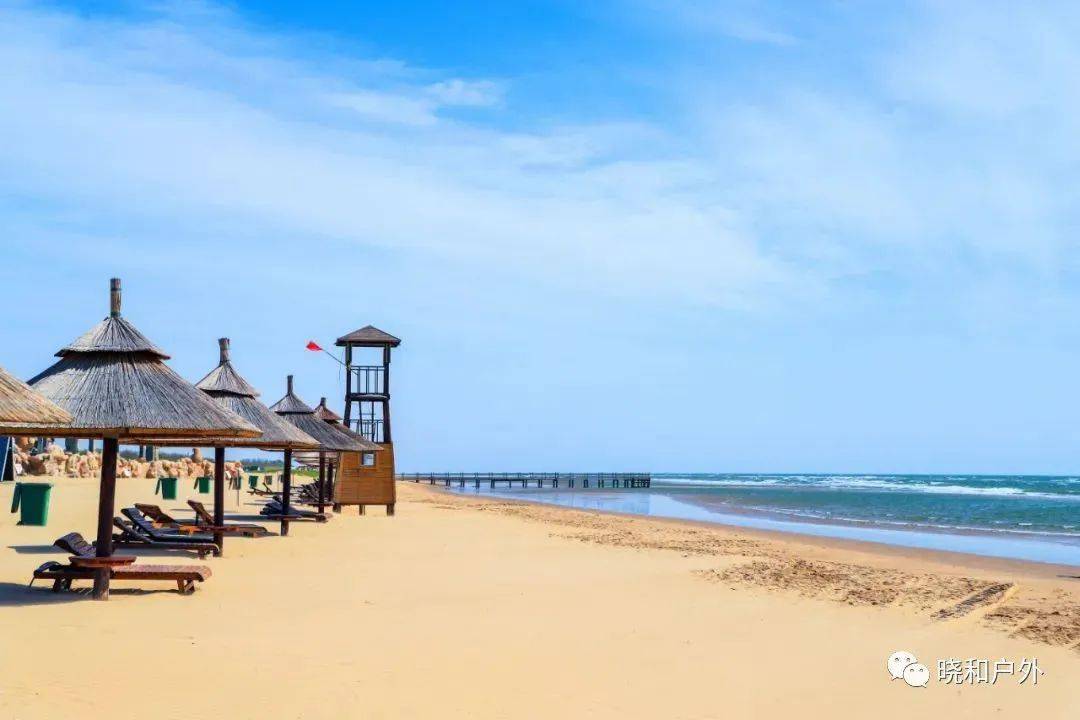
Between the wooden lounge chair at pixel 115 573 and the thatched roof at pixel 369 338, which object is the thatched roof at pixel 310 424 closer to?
the thatched roof at pixel 369 338

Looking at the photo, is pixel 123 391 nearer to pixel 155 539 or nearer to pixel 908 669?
pixel 155 539

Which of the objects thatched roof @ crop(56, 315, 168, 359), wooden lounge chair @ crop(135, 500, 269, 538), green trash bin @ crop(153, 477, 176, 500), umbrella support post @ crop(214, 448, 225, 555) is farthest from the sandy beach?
green trash bin @ crop(153, 477, 176, 500)

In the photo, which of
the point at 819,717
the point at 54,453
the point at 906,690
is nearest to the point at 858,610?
the point at 906,690

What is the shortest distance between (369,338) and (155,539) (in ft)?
38.2

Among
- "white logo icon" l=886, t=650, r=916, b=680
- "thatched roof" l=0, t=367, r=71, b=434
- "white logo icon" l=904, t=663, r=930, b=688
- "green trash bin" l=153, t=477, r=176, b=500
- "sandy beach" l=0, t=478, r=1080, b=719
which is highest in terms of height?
"thatched roof" l=0, t=367, r=71, b=434

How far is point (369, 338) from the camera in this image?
26.0 m

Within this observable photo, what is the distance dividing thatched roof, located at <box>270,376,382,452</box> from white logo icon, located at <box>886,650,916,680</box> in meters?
13.9

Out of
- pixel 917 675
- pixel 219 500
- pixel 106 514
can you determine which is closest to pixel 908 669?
pixel 917 675

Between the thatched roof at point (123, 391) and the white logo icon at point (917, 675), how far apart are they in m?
7.36

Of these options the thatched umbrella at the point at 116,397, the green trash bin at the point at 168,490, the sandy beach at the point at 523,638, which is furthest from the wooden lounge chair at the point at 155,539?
the green trash bin at the point at 168,490

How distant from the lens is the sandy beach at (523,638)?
706 centimetres

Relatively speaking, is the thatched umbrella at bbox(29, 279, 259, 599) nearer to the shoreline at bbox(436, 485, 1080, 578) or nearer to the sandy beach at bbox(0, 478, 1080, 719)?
the sandy beach at bbox(0, 478, 1080, 719)

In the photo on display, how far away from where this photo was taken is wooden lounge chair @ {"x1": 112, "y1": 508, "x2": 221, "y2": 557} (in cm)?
1476

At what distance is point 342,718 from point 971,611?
27.9 ft
